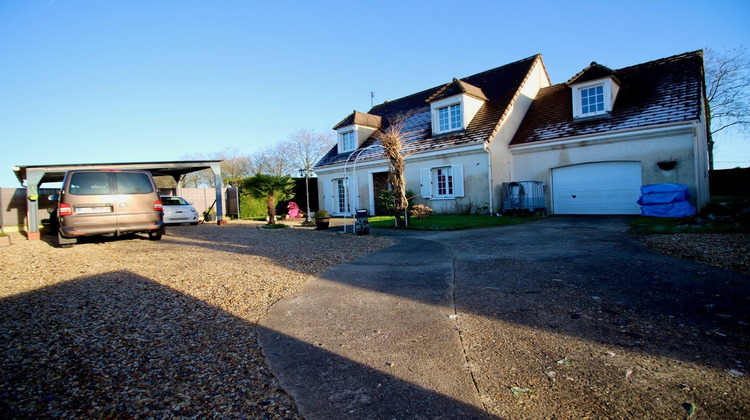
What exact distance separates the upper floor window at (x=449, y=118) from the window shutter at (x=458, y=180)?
6.96 ft

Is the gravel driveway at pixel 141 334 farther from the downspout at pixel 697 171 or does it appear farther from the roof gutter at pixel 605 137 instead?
the downspout at pixel 697 171

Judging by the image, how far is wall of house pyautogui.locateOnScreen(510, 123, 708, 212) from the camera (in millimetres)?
11648

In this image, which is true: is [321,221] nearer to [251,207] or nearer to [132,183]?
[132,183]

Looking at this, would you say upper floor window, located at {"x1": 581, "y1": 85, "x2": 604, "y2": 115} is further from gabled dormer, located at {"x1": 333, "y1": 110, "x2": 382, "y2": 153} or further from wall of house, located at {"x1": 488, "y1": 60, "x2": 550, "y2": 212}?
gabled dormer, located at {"x1": 333, "y1": 110, "x2": 382, "y2": 153}

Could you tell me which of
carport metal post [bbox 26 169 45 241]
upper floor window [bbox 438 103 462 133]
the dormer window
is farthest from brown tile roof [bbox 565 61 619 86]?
carport metal post [bbox 26 169 45 241]

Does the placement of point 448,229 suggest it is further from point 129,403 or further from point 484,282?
point 129,403

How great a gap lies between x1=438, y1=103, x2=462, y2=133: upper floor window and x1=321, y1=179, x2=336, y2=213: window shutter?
24.8 ft

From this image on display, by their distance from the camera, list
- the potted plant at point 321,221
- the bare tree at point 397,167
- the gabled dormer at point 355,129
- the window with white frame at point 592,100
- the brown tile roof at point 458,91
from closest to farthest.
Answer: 1. the bare tree at point 397,167
2. the potted plant at point 321,221
3. the window with white frame at point 592,100
4. the brown tile roof at point 458,91
5. the gabled dormer at point 355,129

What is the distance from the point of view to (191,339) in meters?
3.13

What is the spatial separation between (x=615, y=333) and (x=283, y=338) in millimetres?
2837

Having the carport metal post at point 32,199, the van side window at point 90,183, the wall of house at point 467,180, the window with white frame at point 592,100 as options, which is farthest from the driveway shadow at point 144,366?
the window with white frame at point 592,100

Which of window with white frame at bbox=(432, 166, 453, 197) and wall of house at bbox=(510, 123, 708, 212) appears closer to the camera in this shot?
A: wall of house at bbox=(510, 123, 708, 212)

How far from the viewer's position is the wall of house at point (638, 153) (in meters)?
11.6

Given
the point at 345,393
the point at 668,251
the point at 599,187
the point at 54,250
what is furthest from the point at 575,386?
the point at 599,187
